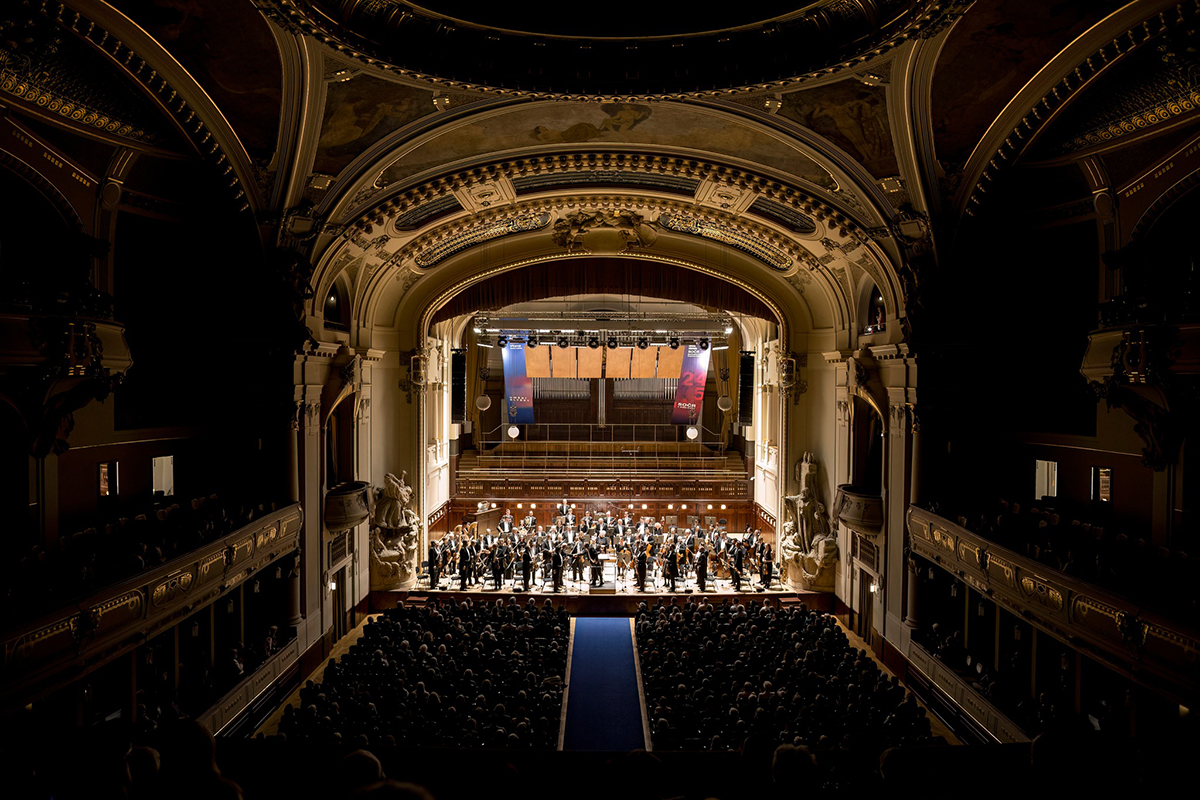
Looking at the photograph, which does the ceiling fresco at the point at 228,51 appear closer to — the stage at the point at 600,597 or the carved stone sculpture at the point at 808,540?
the stage at the point at 600,597

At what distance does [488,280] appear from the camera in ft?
51.8

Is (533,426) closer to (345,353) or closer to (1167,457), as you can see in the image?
(345,353)

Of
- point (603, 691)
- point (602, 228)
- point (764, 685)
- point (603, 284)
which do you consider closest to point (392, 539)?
point (603, 691)

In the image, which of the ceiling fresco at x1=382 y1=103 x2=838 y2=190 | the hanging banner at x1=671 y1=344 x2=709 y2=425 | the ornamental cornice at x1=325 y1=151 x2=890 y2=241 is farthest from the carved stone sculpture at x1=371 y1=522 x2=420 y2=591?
the hanging banner at x1=671 y1=344 x2=709 y2=425

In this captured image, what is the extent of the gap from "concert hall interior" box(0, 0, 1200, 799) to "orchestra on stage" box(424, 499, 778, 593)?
8.8 inches

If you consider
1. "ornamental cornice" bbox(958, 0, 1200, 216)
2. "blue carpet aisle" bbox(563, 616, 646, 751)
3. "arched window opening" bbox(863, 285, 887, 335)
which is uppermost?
"ornamental cornice" bbox(958, 0, 1200, 216)

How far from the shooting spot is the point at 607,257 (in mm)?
15445

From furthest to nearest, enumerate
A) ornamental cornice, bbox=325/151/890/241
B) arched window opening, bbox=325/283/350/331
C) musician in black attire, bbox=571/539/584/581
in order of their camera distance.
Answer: musician in black attire, bbox=571/539/584/581
arched window opening, bbox=325/283/350/331
ornamental cornice, bbox=325/151/890/241

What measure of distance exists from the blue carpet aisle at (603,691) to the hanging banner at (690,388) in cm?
866

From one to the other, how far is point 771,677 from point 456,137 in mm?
8668

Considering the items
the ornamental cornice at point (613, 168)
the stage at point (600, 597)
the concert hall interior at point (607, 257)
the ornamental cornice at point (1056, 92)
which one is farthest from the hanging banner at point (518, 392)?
the ornamental cornice at point (1056, 92)

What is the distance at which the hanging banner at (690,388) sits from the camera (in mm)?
21109

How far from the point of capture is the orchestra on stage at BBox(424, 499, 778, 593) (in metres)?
15.2

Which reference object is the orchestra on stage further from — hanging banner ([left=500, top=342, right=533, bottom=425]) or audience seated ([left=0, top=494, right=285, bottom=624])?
audience seated ([left=0, top=494, right=285, bottom=624])
